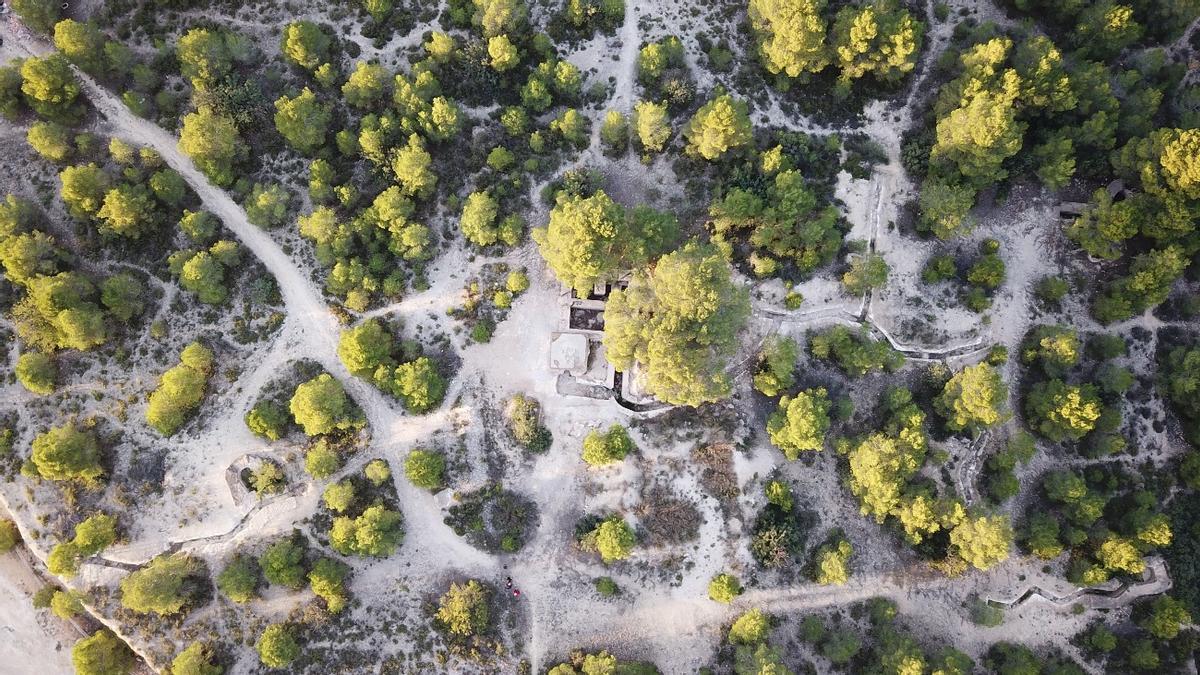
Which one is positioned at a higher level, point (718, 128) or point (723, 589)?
point (718, 128)

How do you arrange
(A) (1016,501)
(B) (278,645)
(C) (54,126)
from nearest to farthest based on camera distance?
(B) (278,645) → (C) (54,126) → (A) (1016,501)

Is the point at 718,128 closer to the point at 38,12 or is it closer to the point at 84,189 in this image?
the point at 84,189

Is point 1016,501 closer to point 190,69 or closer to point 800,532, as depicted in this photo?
point 800,532

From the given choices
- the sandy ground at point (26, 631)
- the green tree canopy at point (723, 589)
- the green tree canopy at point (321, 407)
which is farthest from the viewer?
the sandy ground at point (26, 631)

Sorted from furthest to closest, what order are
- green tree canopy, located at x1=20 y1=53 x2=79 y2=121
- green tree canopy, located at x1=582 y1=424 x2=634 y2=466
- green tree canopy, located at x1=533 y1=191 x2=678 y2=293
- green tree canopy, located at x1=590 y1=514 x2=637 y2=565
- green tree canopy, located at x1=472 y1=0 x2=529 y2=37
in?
1. green tree canopy, located at x1=472 y1=0 x2=529 y2=37
2. green tree canopy, located at x1=20 y1=53 x2=79 y2=121
3. green tree canopy, located at x1=582 y1=424 x2=634 y2=466
4. green tree canopy, located at x1=590 y1=514 x2=637 y2=565
5. green tree canopy, located at x1=533 y1=191 x2=678 y2=293

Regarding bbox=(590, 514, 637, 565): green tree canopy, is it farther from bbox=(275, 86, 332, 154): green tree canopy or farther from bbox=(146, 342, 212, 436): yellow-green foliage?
bbox=(275, 86, 332, 154): green tree canopy

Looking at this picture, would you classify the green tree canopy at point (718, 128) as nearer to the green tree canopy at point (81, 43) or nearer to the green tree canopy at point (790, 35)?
the green tree canopy at point (790, 35)

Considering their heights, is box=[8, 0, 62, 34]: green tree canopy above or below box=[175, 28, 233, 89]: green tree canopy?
above

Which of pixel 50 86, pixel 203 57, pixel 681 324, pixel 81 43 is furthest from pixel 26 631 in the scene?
pixel 681 324

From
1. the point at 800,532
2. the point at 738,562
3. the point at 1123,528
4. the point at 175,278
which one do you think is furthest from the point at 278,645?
the point at 1123,528

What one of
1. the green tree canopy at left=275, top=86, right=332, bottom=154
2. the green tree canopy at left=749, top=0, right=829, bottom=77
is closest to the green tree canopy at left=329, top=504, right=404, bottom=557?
the green tree canopy at left=275, top=86, right=332, bottom=154

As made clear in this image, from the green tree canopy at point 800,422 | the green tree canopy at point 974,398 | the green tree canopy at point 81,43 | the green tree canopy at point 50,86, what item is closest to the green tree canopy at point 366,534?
the green tree canopy at point 800,422
